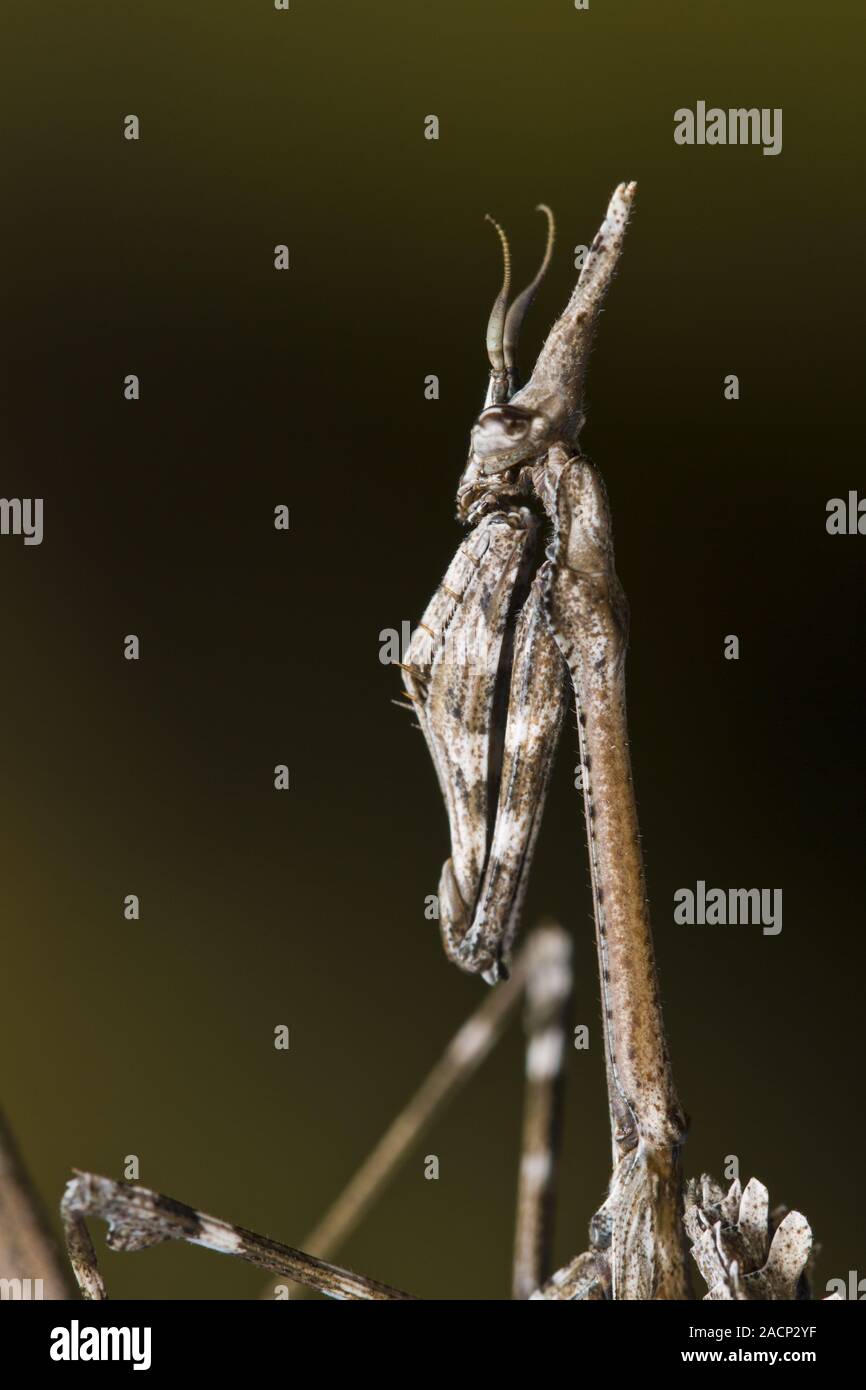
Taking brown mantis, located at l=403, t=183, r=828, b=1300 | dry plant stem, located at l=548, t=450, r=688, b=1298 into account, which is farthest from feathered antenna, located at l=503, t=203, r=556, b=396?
dry plant stem, located at l=548, t=450, r=688, b=1298

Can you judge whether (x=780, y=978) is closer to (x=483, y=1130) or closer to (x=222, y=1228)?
(x=483, y=1130)

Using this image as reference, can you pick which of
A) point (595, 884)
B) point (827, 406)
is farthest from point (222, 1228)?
point (827, 406)

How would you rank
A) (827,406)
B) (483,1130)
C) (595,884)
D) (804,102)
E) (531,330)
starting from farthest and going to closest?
(483,1130) < (827,406) < (804,102) < (531,330) < (595,884)

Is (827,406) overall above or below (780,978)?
above

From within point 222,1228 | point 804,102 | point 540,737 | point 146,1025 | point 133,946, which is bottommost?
point 222,1228

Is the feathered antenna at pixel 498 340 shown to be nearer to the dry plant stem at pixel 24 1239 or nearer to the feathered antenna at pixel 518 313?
the feathered antenna at pixel 518 313
